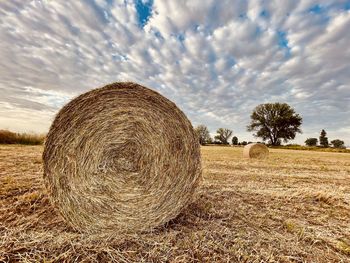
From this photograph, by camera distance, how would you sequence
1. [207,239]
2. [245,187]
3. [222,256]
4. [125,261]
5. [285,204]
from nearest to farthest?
[125,261]
[222,256]
[207,239]
[285,204]
[245,187]

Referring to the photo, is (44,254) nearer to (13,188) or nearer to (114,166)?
(114,166)

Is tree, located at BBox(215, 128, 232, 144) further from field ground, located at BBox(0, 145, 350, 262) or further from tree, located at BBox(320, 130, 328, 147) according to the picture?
field ground, located at BBox(0, 145, 350, 262)

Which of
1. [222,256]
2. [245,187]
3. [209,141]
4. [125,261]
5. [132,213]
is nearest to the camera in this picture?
[125,261]

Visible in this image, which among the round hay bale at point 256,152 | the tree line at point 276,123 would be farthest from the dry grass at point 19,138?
the tree line at point 276,123

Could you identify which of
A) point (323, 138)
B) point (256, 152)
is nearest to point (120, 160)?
point (256, 152)

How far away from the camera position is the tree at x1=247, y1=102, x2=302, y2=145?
46.4 m

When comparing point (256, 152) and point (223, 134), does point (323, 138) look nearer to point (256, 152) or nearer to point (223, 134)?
point (223, 134)

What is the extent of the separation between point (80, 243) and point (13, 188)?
8.21 ft

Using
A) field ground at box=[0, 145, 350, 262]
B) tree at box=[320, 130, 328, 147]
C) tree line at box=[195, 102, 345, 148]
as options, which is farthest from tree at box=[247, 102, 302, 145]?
field ground at box=[0, 145, 350, 262]

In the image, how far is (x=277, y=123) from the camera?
4616 cm

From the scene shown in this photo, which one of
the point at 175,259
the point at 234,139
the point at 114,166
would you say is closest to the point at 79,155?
the point at 114,166

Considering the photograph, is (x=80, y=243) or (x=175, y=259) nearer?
(x=175, y=259)

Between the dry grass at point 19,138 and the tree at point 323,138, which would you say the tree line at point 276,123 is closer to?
the tree at point 323,138

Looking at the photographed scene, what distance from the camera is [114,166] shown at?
123 inches
